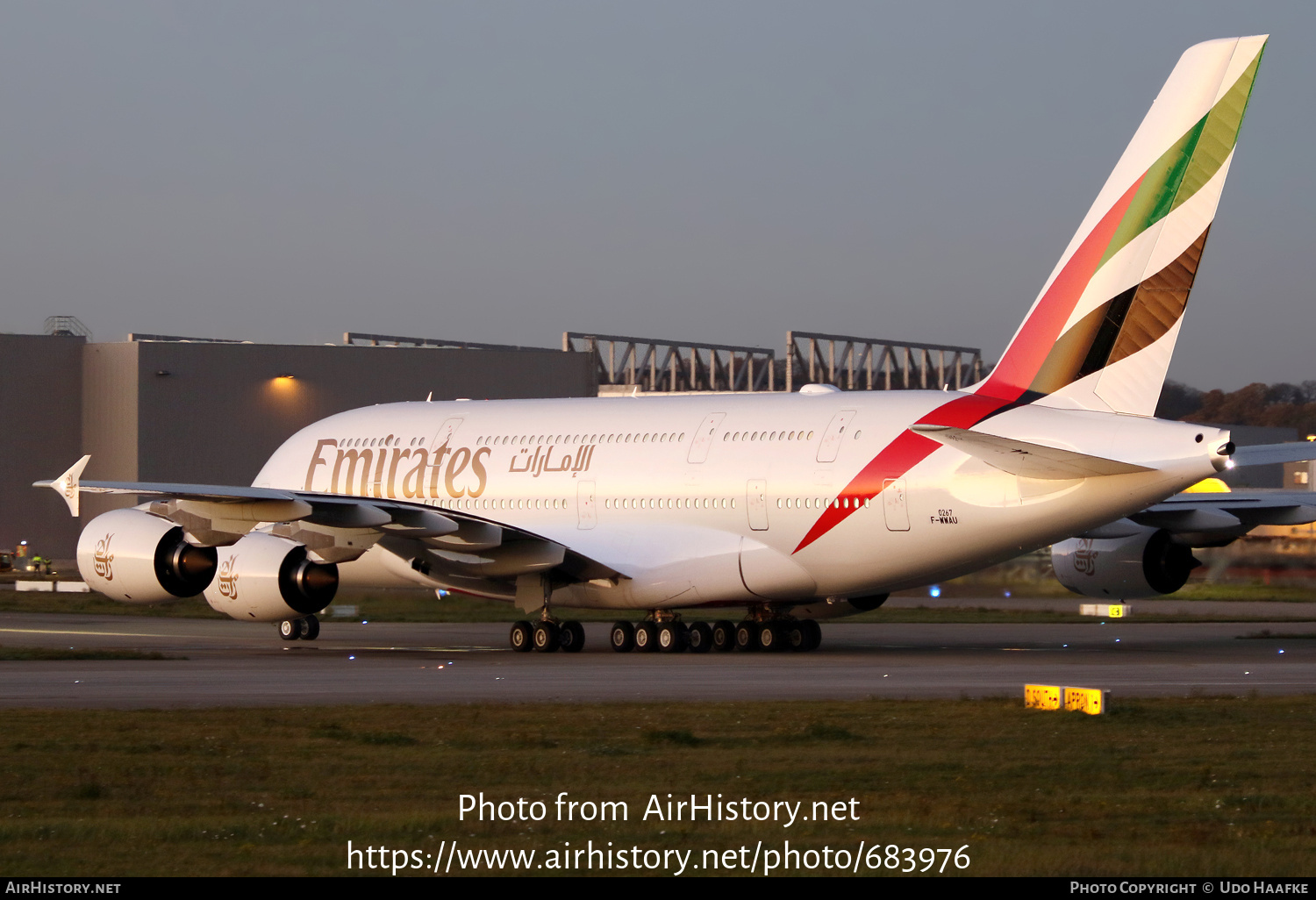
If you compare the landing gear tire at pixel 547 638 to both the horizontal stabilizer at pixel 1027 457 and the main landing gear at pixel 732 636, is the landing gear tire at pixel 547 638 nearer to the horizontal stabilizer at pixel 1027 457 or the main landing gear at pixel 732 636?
the main landing gear at pixel 732 636

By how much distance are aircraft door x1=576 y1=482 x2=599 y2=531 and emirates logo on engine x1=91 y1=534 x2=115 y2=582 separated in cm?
774

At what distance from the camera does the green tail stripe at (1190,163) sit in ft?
70.9

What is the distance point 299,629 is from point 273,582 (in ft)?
11.2

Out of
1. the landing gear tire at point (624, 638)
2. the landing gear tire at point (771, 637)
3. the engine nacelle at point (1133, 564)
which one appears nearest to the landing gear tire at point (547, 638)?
the landing gear tire at point (624, 638)

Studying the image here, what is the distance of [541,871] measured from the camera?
8461mm

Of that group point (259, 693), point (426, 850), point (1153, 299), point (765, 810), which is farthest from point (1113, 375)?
point (426, 850)

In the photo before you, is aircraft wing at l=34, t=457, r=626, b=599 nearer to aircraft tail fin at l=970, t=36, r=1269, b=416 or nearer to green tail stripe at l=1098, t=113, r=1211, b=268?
aircraft tail fin at l=970, t=36, r=1269, b=416

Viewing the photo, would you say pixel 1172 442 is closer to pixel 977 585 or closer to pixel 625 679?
pixel 625 679

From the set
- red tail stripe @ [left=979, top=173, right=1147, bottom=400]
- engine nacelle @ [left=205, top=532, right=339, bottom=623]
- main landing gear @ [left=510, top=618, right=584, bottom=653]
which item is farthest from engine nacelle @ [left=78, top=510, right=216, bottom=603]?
red tail stripe @ [left=979, top=173, right=1147, bottom=400]

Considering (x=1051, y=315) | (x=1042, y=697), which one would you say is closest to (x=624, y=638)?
(x=1051, y=315)

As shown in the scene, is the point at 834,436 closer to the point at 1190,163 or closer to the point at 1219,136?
the point at 1190,163

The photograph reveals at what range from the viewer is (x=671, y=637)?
26.7 metres

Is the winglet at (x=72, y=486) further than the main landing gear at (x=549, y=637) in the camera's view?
No

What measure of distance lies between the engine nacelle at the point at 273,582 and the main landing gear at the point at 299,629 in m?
2.55
